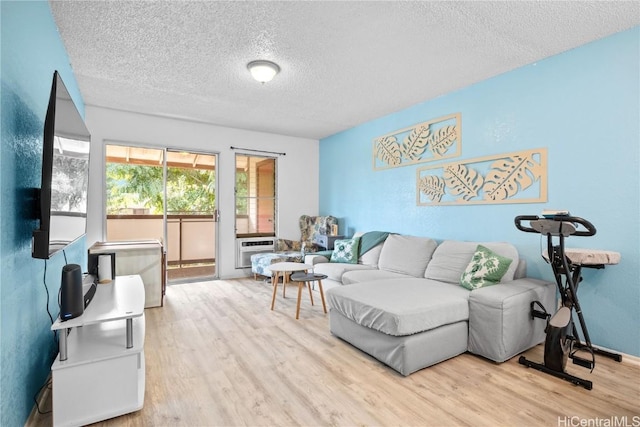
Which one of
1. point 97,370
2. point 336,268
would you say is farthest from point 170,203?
point 97,370

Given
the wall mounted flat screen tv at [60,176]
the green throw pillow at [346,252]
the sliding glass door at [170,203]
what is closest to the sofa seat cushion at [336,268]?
the green throw pillow at [346,252]

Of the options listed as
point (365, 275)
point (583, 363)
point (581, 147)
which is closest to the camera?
point (583, 363)

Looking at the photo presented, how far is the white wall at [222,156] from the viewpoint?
4.37 metres

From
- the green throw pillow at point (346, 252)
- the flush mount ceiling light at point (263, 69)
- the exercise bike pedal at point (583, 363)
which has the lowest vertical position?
the exercise bike pedal at point (583, 363)

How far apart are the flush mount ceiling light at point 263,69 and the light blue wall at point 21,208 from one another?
1513 mm

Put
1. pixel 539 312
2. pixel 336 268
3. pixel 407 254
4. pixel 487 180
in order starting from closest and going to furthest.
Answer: pixel 539 312 < pixel 487 180 < pixel 407 254 < pixel 336 268

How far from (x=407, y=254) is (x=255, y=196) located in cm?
318

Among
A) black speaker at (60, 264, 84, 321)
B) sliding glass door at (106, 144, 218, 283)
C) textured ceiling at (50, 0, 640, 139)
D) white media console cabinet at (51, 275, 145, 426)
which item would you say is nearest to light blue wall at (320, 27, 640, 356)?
textured ceiling at (50, 0, 640, 139)

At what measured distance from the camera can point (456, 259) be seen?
315cm

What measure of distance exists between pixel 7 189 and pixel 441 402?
8.33 feet

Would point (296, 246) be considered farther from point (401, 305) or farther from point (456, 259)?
point (401, 305)

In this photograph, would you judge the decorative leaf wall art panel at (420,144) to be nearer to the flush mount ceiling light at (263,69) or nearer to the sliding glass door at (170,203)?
the flush mount ceiling light at (263,69)

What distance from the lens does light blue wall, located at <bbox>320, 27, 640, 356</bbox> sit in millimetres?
2418

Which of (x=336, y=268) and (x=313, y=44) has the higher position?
(x=313, y=44)
